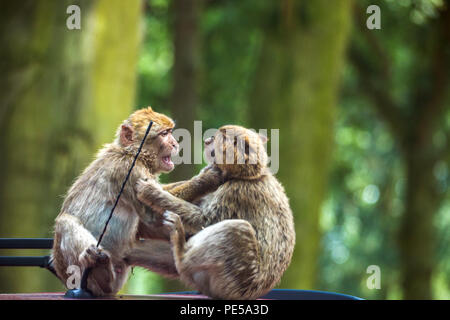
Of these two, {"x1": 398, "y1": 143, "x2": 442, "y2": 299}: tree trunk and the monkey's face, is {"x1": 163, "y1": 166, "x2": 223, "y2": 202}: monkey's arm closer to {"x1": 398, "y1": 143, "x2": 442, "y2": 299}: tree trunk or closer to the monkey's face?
the monkey's face

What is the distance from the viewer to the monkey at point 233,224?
9.50 feet

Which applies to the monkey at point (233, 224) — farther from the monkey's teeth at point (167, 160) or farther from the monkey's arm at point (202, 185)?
the monkey's teeth at point (167, 160)

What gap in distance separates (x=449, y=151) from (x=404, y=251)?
225 centimetres

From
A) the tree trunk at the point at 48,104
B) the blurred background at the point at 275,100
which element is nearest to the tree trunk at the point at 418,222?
the blurred background at the point at 275,100

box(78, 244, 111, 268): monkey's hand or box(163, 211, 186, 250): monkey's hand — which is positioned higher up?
box(163, 211, 186, 250): monkey's hand

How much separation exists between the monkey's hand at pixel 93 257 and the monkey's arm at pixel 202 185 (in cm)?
50

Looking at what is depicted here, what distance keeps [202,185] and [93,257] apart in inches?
25.3

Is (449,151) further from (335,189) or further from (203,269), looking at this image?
A: (203,269)

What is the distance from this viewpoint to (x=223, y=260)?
289 cm

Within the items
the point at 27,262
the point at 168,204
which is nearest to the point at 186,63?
the point at 27,262

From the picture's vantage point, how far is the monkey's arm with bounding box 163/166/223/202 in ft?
10.3

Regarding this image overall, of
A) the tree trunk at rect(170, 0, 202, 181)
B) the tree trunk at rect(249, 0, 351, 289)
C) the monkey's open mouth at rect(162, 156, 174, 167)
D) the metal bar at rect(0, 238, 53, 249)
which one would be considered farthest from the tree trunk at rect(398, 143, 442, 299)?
the monkey's open mouth at rect(162, 156, 174, 167)

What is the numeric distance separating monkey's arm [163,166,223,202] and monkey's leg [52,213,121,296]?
1.63 feet

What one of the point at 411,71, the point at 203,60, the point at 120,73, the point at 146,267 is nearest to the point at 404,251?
the point at 411,71
